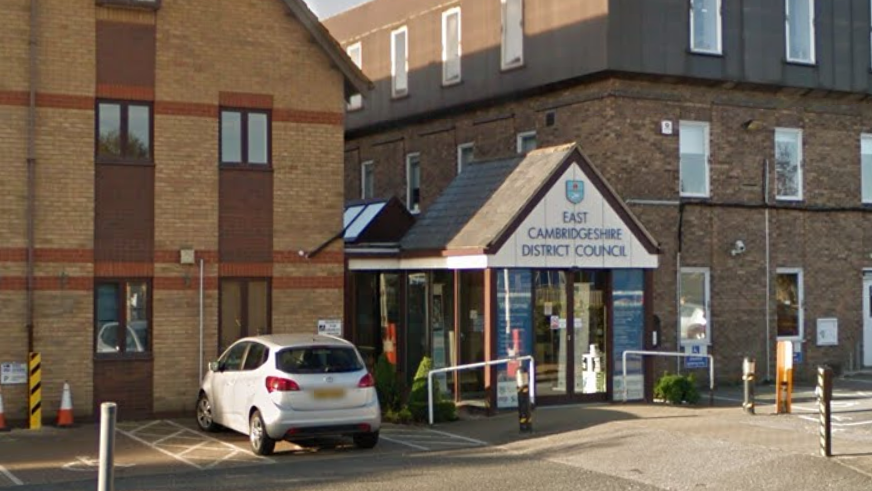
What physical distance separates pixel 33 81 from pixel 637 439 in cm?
1081

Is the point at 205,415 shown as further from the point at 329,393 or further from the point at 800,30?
the point at 800,30

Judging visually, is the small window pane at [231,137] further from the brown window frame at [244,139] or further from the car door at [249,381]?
the car door at [249,381]

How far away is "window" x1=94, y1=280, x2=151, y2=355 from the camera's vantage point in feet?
64.5

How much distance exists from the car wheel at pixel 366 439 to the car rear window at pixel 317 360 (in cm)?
95

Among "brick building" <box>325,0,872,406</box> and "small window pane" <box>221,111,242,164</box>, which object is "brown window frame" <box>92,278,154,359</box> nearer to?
"small window pane" <box>221,111,242,164</box>

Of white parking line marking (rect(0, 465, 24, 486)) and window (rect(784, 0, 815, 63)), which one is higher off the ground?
window (rect(784, 0, 815, 63))

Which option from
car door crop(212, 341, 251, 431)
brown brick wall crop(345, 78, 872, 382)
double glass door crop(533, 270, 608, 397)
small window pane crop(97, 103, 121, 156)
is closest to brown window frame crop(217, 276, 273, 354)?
car door crop(212, 341, 251, 431)

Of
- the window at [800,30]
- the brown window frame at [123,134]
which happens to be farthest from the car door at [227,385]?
the window at [800,30]

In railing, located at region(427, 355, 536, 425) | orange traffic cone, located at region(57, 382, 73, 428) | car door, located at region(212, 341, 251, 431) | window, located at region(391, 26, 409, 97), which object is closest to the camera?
car door, located at region(212, 341, 251, 431)

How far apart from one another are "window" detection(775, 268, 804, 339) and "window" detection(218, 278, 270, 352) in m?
12.1

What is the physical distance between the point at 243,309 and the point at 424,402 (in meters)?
3.76

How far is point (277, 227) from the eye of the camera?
68.6ft

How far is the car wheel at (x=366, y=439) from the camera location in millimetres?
16438

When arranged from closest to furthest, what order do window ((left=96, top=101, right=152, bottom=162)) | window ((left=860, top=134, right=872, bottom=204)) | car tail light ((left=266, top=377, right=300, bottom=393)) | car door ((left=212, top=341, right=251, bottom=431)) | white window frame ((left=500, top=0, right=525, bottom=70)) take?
car tail light ((left=266, top=377, right=300, bottom=393)), car door ((left=212, top=341, right=251, bottom=431)), window ((left=96, top=101, right=152, bottom=162)), white window frame ((left=500, top=0, right=525, bottom=70)), window ((left=860, top=134, right=872, bottom=204))
